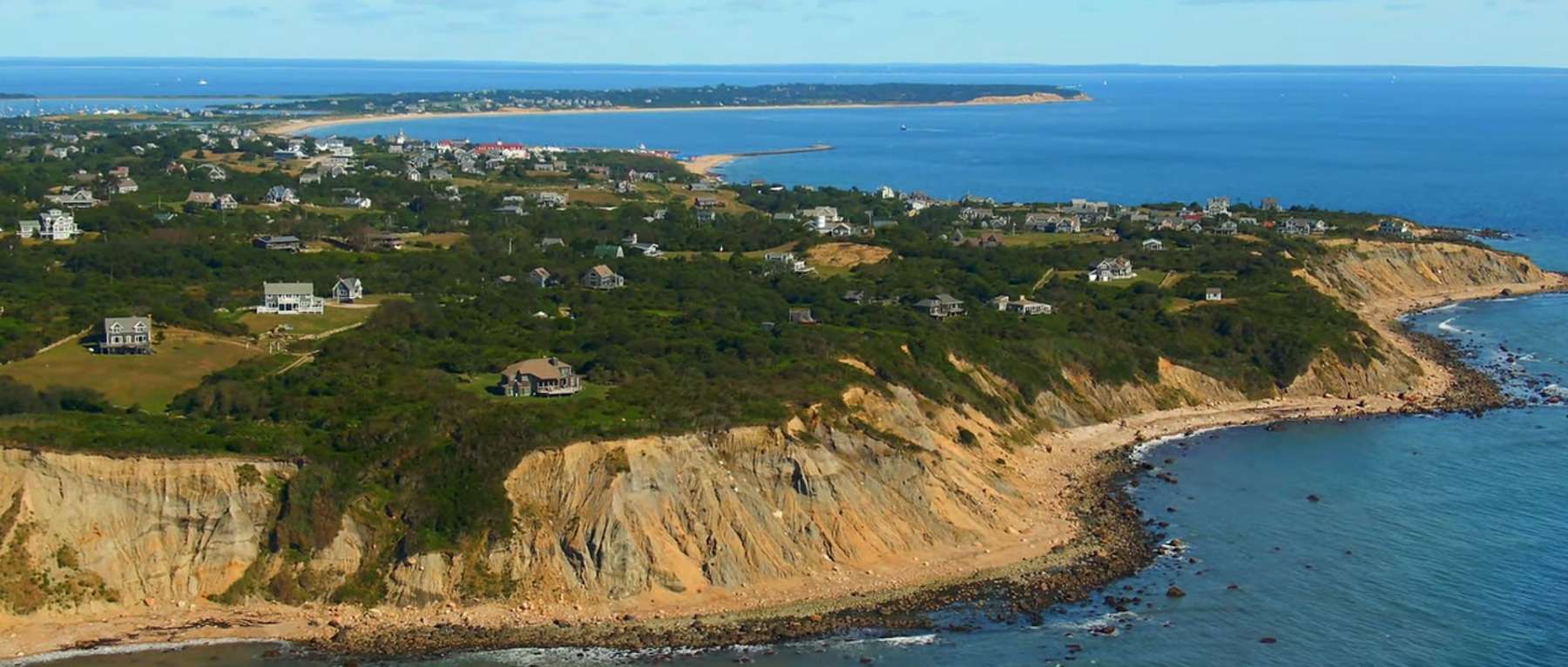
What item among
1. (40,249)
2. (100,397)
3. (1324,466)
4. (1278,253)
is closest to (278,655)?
(100,397)

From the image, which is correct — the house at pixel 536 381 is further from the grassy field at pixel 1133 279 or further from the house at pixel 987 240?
the house at pixel 987 240

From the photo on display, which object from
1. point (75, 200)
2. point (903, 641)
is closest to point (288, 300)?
point (903, 641)

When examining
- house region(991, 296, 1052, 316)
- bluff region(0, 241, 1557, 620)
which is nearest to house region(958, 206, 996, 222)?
house region(991, 296, 1052, 316)

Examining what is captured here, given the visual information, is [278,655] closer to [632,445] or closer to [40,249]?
[632,445]

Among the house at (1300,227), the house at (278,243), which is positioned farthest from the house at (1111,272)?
the house at (278,243)

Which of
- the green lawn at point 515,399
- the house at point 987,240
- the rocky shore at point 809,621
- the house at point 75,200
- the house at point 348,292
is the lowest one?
the rocky shore at point 809,621

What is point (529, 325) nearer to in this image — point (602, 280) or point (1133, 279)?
point (602, 280)
